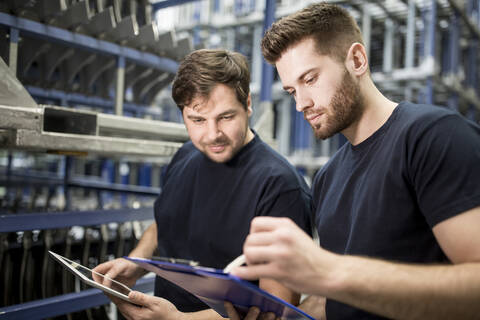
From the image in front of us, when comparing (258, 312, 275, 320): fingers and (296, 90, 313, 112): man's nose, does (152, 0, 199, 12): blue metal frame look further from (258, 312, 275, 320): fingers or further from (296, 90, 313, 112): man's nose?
(258, 312, 275, 320): fingers

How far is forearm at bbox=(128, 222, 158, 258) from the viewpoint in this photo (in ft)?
5.49

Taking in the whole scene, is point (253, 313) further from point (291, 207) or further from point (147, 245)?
point (147, 245)

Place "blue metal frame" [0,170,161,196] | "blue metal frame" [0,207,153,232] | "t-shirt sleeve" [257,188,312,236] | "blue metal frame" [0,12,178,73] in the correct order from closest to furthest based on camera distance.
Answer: "t-shirt sleeve" [257,188,312,236]
"blue metal frame" [0,207,153,232]
"blue metal frame" [0,12,178,73]
"blue metal frame" [0,170,161,196]

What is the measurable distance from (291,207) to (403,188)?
1.48 ft

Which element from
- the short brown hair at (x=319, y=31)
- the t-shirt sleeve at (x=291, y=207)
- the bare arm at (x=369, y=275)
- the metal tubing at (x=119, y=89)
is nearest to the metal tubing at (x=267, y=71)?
the metal tubing at (x=119, y=89)

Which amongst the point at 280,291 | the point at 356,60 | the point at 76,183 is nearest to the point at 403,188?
the point at 356,60

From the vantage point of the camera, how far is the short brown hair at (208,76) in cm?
137

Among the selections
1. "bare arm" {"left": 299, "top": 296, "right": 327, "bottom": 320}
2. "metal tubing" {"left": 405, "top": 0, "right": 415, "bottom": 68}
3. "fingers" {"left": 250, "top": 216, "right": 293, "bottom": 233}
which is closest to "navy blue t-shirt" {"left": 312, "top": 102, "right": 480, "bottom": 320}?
"bare arm" {"left": 299, "top": 296, "right": 327, "bottom": 320}

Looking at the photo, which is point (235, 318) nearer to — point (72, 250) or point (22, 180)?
point (72, 250)

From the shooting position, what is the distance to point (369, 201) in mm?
968

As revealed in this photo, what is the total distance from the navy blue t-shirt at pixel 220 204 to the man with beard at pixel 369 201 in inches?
4.6

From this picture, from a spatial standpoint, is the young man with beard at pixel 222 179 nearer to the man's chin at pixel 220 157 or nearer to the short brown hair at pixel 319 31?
the man's chin at pixel 220 157

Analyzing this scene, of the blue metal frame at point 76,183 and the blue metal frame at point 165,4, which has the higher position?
the blue metal frame at point 165,4

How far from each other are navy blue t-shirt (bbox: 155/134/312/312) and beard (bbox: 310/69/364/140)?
1.04 ft
